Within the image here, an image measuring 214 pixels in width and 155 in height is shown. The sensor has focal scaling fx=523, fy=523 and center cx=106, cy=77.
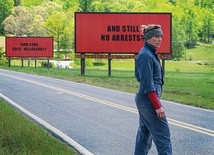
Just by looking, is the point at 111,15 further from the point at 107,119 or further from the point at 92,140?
the point at 92,140

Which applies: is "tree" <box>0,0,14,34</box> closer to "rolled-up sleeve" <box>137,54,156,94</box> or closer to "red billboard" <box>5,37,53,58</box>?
"red billboard" <box>5,37,53,58</box>

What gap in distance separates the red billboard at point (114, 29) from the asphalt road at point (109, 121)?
764 inches

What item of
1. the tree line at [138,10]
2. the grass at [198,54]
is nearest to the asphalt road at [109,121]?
the tree line at [138,10]

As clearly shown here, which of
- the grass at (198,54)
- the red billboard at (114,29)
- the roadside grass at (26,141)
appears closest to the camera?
the roadside grass at (26,141)

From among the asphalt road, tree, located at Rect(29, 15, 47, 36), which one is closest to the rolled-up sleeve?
the asphalt road

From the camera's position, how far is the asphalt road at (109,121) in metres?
9.27

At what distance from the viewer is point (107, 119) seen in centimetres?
1294

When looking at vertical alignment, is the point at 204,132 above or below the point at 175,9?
below

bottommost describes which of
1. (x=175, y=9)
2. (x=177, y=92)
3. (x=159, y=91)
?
(x=177, y=92)

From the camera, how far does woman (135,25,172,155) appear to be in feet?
21.3

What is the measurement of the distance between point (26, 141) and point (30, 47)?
184 ft

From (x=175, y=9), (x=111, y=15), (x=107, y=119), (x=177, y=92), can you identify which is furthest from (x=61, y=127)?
(x=175, y=9)

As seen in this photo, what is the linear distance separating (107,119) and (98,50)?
87.8ft

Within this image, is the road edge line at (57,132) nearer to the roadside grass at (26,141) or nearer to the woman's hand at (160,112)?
the roadside grass at (26,141)
